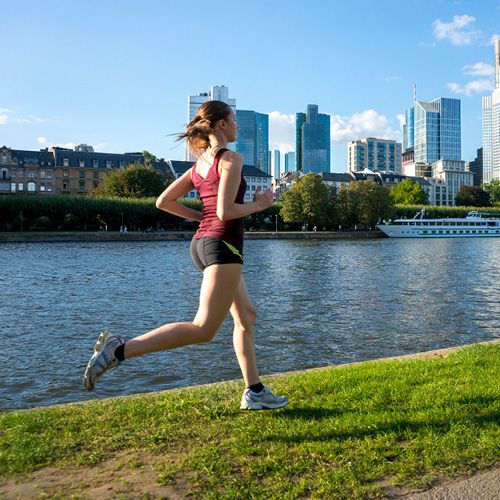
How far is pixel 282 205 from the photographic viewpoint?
101688mm

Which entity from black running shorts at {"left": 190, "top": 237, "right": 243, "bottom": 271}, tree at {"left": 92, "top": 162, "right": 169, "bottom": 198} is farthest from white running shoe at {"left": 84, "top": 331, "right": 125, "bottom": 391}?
tree at {"left": 92, "top": 162, "right": 169, "bottom": 198}

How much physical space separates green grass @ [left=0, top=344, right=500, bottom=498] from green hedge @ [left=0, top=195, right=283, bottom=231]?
73.2 metres

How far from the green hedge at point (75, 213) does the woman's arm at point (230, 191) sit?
73.8 metres

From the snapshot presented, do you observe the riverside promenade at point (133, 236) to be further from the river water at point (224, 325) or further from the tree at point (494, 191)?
the tree at point (494, 191)

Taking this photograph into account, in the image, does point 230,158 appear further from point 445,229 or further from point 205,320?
point 445,229

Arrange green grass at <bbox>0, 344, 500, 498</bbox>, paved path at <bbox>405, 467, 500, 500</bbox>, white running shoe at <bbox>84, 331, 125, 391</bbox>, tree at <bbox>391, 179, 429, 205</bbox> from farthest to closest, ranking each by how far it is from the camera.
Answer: tree at <bbox>391, 179, 429, 205</bbox>, white running shoe at <bbox>84, 331, 125, 391</bbox>, green grass at <bbox>0, 344, 500, 498</bbox>, paved path at <bbox>405, 467, 500, 500</bbox>

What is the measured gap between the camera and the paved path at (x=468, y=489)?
123 inches

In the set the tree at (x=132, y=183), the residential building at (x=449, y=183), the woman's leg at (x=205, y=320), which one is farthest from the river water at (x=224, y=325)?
the residential building at (x=449, y=183)

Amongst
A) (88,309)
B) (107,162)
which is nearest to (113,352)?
(88,309)

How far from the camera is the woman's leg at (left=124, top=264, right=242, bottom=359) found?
4094mm

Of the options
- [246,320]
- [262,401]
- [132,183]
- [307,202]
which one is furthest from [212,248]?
[132,183]

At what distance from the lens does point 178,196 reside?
15.6ft

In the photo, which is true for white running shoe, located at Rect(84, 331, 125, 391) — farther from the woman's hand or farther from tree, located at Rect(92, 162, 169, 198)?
tree, located at Rect(92, 162, 169, 198)

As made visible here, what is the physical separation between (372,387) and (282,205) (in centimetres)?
9696
